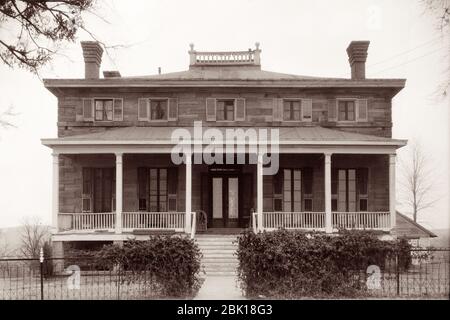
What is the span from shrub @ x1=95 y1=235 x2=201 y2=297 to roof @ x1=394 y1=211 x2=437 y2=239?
1036 cm

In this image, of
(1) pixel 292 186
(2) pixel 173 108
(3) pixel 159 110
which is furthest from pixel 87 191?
(1) pixel 292 186

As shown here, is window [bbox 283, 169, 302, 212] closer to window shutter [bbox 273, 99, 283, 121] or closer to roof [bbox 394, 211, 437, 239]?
window shutter [bbox 273, 99, 283, 121]

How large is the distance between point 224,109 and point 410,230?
9245 millimetres

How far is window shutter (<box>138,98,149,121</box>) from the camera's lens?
23531mm

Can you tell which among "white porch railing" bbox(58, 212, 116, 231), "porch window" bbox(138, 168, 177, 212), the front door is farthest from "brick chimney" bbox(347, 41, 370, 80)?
"white porch railing" bbox(58, 212, 116, 231)

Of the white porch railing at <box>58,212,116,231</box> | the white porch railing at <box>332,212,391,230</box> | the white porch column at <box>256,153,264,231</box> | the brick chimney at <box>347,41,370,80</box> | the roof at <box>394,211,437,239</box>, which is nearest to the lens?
the white porch column at <box>256,153,264,231</box>

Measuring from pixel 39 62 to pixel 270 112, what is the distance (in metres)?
13.1

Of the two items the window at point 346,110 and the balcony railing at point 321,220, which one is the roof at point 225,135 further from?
the balcony railing at point 321,220

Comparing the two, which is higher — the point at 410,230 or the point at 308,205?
the point at 308,205

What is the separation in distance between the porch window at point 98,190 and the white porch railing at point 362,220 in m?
9.23

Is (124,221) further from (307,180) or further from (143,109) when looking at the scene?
(307,180)

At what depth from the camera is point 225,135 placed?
848 inches
